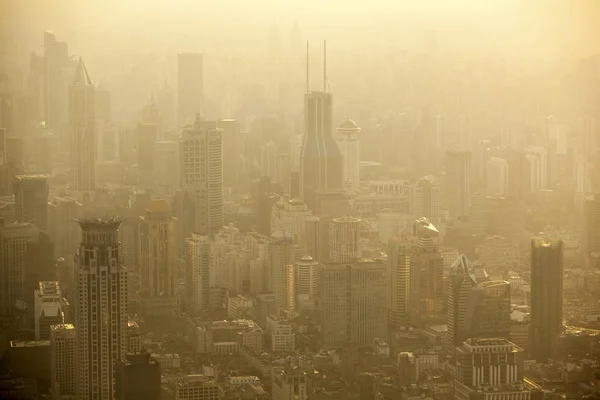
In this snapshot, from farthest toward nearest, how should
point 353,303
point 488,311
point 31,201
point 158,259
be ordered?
point 158,259 → point 353,303 → point 31,201 → point 488,311

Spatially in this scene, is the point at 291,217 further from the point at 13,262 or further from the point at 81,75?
the point at 13,262

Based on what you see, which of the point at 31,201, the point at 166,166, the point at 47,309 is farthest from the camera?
the point at 166,166

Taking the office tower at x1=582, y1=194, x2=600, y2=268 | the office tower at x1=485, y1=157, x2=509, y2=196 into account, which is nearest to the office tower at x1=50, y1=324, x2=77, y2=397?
the office tower at x1=582, y1=194, x2=600, y2=268

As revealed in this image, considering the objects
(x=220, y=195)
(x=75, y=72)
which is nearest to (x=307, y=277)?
(x=220, y=195)

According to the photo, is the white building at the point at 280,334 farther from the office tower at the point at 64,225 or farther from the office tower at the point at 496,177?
the office tower at the point at 496,177

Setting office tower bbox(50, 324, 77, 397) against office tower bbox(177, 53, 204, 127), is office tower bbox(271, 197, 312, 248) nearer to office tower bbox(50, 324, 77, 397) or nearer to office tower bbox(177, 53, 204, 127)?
office tower bbox(177, 53, 204, 127)

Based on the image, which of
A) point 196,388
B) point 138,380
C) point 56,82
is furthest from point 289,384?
point 56,82

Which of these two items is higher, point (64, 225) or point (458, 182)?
point (458, 182)

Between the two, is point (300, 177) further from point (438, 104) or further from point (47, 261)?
point (47, 261)
